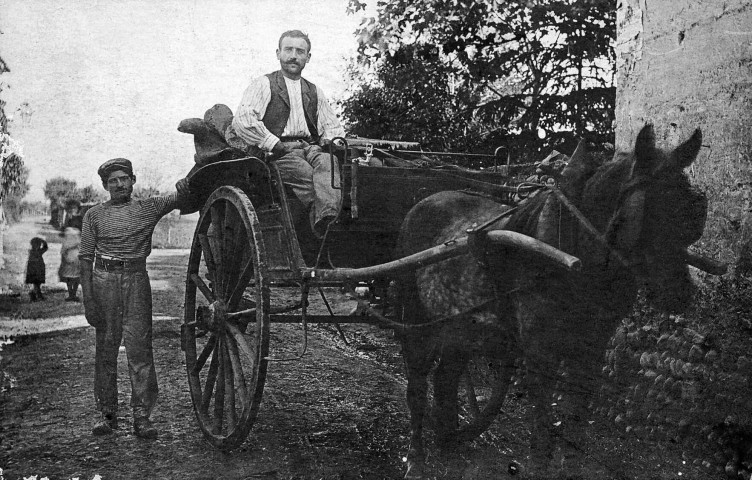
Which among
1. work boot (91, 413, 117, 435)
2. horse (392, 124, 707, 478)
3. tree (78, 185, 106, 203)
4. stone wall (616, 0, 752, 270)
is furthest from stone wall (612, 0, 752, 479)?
tree (78, 185, 106, 203)

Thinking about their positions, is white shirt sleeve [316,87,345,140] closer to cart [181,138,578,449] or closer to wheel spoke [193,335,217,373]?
cart [181,138,578,449]

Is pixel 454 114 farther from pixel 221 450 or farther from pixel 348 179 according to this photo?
pixel 221 450

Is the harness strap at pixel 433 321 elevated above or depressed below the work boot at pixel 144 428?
above

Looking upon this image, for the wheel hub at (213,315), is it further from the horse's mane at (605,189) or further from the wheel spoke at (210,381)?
the horse's mane at (605,189)

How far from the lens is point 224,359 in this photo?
372 cm

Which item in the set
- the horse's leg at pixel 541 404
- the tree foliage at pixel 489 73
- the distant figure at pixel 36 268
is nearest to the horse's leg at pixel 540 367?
the horse's leg at pixel 541 404

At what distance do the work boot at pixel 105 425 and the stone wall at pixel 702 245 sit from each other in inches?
113

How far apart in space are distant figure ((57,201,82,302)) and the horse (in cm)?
228

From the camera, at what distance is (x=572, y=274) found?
2.53m

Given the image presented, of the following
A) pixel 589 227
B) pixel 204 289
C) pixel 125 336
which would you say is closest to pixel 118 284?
pixel 125 336

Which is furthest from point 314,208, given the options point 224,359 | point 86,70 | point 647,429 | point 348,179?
point 647,429

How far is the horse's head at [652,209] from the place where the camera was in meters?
2.32

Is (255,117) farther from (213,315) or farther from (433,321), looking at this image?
(433,321)

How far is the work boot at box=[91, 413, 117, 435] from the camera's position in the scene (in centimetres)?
371
